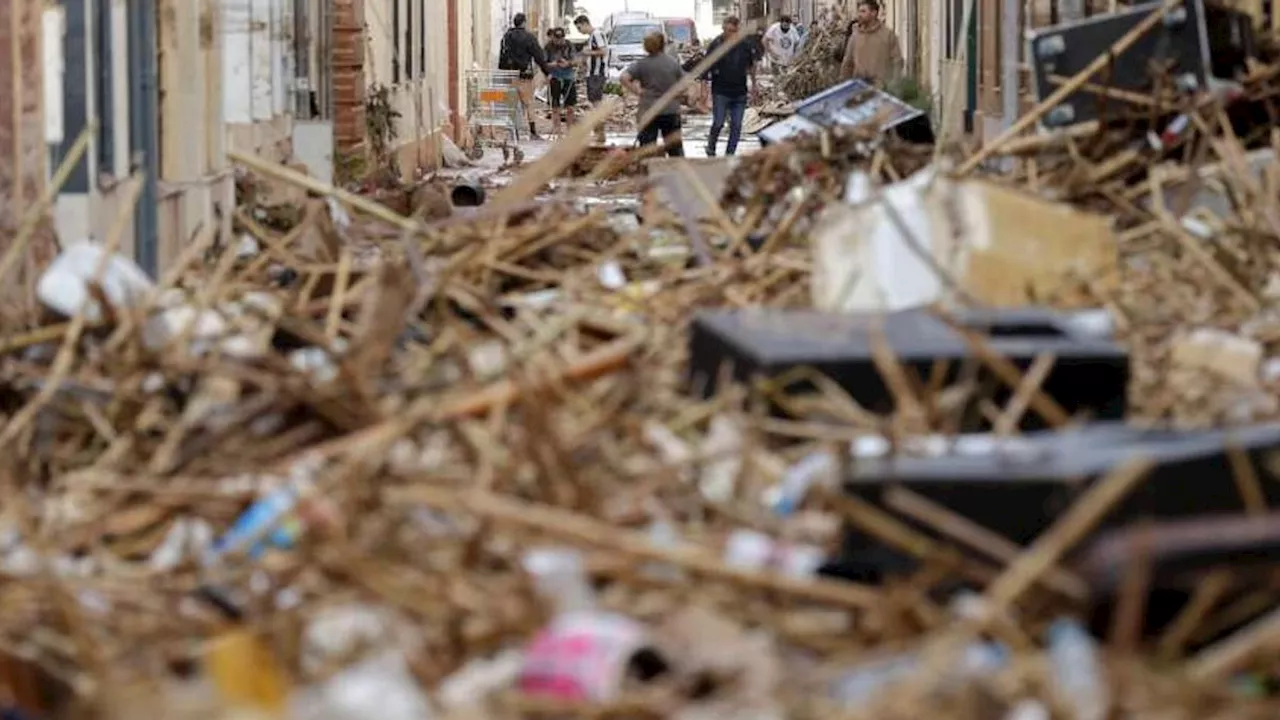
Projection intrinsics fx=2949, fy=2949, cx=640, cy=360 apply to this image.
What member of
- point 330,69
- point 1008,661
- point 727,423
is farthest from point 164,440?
point 330,69

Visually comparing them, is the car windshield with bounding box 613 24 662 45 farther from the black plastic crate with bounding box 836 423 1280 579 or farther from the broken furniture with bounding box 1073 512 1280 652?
the broken furniture with bounding box 1073 512 1280 652

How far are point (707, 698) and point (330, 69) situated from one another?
56.4 ft

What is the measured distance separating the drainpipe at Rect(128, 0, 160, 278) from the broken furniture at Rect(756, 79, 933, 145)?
2.95 meters

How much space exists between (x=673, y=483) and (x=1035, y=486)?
828 millimetres

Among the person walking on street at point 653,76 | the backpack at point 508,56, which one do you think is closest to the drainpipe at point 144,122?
the person walking on street at point 653,76

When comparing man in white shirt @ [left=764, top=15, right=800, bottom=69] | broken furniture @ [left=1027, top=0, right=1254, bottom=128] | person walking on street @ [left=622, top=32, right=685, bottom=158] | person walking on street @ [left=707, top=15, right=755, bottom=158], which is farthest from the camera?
man in white shirt @ [left=764, top=15, right=800, bottom=69]

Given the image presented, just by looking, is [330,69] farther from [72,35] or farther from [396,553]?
[396,553]

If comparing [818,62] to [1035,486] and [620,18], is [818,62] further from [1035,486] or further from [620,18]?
[1035,486]

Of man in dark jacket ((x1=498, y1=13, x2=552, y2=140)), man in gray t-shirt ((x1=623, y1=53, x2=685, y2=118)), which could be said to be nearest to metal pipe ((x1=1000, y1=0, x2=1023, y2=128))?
man in gray t-shirt ((x1=623, y1=53, x2=685, y2=118))

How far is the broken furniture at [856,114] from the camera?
1434 centimetres

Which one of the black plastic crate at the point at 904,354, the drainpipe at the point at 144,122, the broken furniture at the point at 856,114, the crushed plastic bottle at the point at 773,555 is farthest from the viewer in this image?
the broken furniture at the point at 856,114

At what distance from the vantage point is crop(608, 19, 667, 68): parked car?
55750mm

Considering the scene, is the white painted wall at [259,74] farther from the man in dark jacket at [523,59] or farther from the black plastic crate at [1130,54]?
the man in dark jacket at [523,59]

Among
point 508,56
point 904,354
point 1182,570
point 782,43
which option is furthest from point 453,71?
point 1182,570
